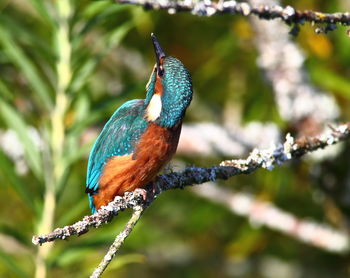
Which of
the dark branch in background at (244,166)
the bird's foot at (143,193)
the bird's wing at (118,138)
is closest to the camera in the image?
the dark branch in background at (244,166)

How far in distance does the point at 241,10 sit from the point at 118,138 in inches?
44.1

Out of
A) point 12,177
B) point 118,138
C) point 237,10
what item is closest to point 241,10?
point 237,10

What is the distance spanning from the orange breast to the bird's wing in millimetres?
31

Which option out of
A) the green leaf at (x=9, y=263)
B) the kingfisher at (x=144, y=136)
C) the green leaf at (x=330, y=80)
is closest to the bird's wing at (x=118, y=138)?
the kingfisher at (x=144, y=136)

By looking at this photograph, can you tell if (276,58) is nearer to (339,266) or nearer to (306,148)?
(339,266)

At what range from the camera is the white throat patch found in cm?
255

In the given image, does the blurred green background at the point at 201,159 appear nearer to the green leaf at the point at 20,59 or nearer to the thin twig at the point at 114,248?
the green leaf at the point at 20,59

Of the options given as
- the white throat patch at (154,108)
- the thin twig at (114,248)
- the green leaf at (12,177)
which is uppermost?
the thin twig at (114,248)

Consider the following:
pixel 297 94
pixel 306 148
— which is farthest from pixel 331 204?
pixel 306 148

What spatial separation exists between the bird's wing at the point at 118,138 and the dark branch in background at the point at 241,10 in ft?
3.19

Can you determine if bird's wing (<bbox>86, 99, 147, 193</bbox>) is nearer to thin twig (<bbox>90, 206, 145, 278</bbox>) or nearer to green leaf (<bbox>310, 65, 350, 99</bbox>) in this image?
thin twig (<bbox>90, 206, 145, 278</bbox>)

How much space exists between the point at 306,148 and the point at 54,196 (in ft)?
4.08

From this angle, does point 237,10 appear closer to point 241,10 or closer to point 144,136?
point 241,10

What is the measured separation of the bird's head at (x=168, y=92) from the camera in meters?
2.49
